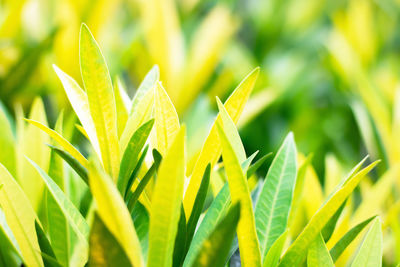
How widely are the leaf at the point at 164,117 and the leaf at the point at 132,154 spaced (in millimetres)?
28

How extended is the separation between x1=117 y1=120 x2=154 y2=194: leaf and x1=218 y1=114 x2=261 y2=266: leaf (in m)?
0.07

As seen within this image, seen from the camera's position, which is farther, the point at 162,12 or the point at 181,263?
the point at 162,12

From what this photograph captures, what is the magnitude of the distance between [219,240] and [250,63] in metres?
1.33

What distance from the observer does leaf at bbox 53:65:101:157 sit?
1.69 feet

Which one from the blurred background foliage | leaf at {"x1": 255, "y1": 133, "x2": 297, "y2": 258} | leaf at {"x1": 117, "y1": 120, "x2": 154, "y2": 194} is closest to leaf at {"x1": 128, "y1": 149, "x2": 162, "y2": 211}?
leaf at {"x1": 117, "y1": 120, "x2": 154, "y2": 194}

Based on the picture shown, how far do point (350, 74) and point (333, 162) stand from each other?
0.70m

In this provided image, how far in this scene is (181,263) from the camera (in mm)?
508

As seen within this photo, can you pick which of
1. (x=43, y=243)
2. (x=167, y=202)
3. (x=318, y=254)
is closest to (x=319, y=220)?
(x=318, y=254)

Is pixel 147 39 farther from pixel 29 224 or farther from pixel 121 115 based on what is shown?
pixel 29 224

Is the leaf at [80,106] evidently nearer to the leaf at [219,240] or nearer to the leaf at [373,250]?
the leaf at [219,240]

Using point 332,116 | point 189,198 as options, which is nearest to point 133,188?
point 189,198

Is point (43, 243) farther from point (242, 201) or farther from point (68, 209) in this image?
point (242, 201)

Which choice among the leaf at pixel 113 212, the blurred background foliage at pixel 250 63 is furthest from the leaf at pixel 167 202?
the blurred background foliage at pixel 250 63

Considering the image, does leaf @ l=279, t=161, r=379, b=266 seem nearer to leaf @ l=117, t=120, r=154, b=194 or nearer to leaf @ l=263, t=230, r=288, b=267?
leaf @ l=263, t=230, r=288, b=267
